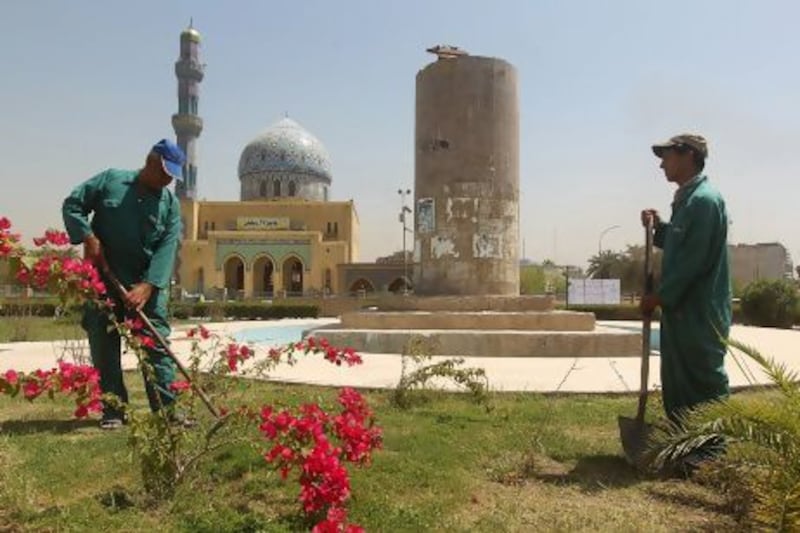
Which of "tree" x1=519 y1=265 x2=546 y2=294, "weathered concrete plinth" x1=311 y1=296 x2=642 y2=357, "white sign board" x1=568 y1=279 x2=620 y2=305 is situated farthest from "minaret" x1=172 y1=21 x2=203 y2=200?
"weathered concrete plinth" x1=311 y1=296 x2=642 y2=357

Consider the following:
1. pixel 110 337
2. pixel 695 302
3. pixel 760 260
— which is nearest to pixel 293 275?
pixel 760 260

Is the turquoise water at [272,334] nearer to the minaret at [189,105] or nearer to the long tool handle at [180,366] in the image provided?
the long tool handle at [180,366]

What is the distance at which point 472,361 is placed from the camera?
819 centimetres

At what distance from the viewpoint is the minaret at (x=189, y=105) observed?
54.9 m

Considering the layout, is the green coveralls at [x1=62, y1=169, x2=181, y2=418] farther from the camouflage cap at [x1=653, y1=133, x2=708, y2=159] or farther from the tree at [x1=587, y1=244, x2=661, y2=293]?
the tree at [x1=587, y1=244, x2=661, y2=293]

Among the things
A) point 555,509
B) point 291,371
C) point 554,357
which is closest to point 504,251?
point 554,357

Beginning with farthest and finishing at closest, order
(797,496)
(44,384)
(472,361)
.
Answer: (472,361)
(44,384)
(797,496)

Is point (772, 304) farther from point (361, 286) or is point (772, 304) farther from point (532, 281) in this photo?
point (361, 286)

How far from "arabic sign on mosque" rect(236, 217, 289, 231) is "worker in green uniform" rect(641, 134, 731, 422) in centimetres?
4441

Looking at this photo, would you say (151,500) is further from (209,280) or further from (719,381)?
(209,280)

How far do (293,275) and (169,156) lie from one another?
43954mm

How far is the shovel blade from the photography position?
3.41 metres

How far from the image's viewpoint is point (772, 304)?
2005cm

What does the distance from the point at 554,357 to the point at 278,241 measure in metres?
38.0
